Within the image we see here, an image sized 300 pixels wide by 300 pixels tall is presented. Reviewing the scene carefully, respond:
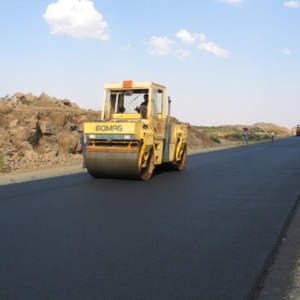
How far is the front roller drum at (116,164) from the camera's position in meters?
11.9

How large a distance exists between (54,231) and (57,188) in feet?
14.2

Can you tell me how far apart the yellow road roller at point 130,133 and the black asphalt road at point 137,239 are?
1.07m

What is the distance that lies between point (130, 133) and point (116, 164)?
3.19ft

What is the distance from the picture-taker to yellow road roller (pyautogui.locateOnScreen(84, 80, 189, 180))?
12.0 metres

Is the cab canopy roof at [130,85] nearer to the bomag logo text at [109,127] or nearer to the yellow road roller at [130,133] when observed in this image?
the yellow road roller at [130,133]

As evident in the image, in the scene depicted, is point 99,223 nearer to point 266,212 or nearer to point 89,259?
point 89,259

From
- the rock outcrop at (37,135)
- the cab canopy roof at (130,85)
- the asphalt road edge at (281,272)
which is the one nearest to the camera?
the asphalt road edge at (281,272)

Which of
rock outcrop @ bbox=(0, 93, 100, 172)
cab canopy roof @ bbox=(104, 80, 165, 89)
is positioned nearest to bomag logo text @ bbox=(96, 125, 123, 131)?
cab canopy roof @ bbox=(104, 80, 165, 89)

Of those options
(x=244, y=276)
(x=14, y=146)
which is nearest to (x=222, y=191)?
(x=244, y=276)

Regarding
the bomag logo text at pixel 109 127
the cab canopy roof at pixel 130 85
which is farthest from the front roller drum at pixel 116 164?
the cab canopy roof at pixel 130 85

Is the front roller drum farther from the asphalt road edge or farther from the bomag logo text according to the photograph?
the asphalt road edge

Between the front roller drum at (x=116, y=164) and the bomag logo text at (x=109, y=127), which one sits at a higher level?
the bomag logo text at (x=109, y=127)

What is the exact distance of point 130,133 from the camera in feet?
38.9

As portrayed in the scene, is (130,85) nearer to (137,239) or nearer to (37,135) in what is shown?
(137,239)
